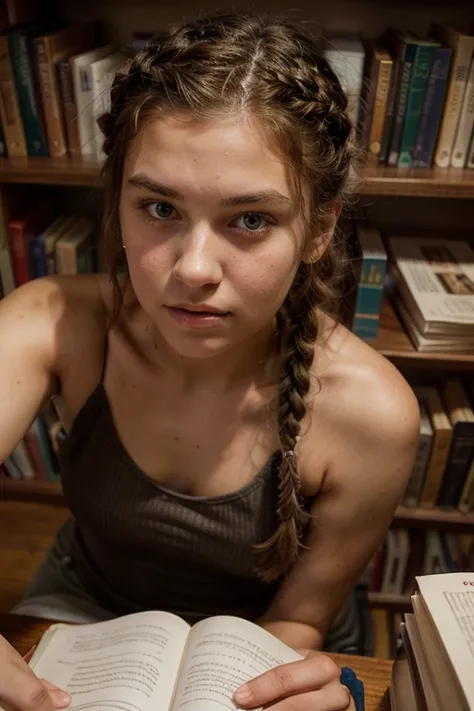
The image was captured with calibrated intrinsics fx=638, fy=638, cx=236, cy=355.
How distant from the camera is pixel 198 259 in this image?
663 millimetres

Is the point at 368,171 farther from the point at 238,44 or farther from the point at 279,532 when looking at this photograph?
the point at 279,532

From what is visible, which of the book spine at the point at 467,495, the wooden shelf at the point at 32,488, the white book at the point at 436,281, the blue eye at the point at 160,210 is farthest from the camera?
the wooden shelf at the point at 32,488

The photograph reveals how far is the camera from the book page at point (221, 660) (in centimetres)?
59

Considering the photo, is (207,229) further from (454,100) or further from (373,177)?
(454,100)

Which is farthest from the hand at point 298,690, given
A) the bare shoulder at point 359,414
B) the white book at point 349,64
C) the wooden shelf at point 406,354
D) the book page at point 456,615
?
the white book at point 349,64

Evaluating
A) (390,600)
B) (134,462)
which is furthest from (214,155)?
(390,600)

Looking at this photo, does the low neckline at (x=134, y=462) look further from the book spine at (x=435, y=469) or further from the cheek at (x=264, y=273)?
the book spine at (x=435, y=469)

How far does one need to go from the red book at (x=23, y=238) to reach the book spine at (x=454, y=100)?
33.6 inches

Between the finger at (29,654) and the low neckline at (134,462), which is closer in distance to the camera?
the finger at (29,654)

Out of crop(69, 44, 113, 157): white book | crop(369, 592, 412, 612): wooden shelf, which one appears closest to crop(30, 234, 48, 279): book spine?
crop(69, 44, 113, 157): white book

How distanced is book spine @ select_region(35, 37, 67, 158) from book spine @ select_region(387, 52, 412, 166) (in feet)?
2.16

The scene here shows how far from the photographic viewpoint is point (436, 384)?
5.36 ft

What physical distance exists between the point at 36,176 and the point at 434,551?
125cm

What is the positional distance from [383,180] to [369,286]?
8.7 inches
